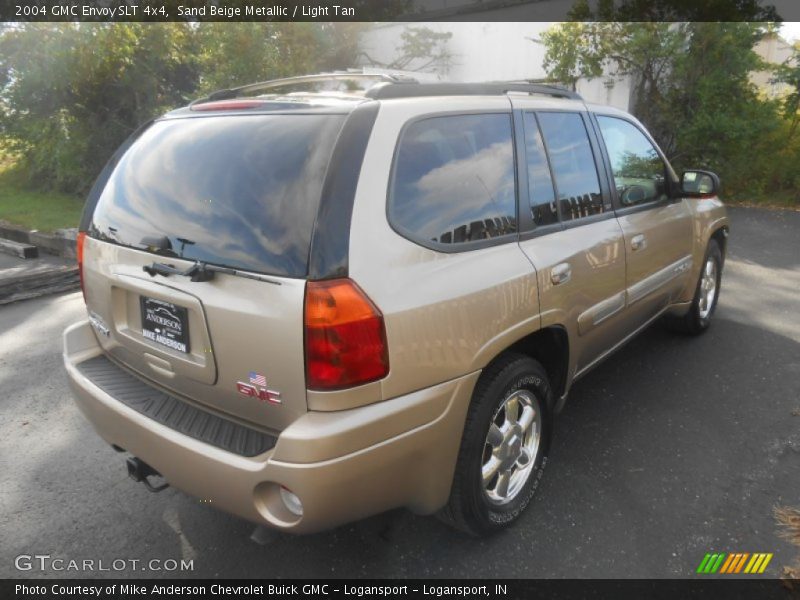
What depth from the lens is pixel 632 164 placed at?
3662mm

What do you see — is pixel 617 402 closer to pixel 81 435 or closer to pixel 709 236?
pixel 709 236

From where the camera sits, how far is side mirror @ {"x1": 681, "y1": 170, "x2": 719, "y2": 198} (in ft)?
13.2

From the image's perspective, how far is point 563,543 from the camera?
2520mm

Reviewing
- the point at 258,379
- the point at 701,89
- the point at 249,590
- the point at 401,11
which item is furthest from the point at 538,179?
the point at 401,11

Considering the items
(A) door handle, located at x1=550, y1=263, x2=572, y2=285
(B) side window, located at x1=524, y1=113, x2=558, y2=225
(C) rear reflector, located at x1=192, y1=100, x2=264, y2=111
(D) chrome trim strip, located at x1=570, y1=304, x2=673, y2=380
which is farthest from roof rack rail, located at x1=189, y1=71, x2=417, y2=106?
(D) chrome trim strip, located at x1=570, y1=304, x2=673, y2=380

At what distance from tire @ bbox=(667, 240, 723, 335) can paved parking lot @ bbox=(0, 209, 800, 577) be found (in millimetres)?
455

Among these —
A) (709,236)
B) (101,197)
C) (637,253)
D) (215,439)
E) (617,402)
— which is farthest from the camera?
(709,236)

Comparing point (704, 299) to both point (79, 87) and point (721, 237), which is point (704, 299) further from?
point (79, 87)

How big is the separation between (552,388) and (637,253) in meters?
1.08

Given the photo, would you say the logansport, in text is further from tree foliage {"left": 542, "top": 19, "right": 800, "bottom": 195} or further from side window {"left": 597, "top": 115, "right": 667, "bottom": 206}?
tree foliage {"left": 542, "top": 19, "right": 800, "bottom": 195}

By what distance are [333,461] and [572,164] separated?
6.58ft

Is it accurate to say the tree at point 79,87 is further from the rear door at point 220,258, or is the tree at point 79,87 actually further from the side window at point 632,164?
the side window at point 632,164

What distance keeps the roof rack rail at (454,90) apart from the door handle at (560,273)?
0.84 meters

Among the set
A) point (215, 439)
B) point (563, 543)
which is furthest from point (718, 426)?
point (215, 439)
